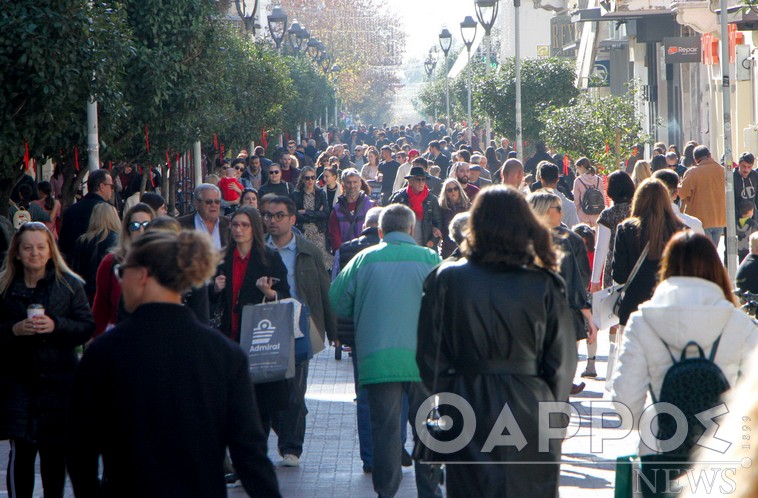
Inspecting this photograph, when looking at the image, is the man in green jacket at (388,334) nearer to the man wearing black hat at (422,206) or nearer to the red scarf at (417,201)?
the man wearing black hat at (422,206)

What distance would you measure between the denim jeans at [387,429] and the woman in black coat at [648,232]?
177cm

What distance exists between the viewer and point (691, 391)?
4.72m

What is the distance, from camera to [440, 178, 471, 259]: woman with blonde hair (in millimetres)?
13695

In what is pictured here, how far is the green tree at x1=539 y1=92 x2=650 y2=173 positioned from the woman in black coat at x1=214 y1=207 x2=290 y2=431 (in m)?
15.2

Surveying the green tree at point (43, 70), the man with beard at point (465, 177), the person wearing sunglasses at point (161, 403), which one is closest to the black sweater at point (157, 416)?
the person wearing sunglasses at point (161, 403)

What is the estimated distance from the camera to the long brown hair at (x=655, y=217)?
786 cm

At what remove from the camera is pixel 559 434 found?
4.94 m

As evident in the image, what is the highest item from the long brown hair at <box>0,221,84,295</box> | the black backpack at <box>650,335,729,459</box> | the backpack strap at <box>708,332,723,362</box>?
the long brown hair at <box>0,221,84,295</box>

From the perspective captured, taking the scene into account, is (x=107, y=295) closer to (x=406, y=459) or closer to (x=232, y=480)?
(x=232, y=480)

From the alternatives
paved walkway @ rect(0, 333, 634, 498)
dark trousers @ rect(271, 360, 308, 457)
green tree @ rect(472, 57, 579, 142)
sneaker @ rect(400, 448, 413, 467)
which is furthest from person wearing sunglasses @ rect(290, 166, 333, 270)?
green tree @ rect(472, 57, 579, 142)

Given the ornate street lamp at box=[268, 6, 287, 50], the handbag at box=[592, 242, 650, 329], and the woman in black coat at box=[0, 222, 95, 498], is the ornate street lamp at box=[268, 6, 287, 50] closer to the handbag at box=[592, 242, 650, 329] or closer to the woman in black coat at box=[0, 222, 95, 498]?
the handbag at box=[592, 242, 650, 329]

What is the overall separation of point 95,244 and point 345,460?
219 centimetres

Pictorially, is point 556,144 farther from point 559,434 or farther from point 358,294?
point 559,434

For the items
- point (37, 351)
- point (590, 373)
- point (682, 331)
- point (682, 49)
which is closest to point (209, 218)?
point (37, 351)
